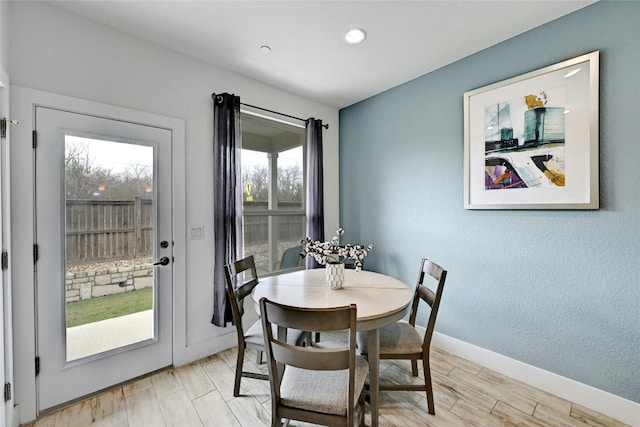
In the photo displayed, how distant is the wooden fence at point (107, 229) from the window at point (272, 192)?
95 cm

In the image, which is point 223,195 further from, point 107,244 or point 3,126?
point 3,126

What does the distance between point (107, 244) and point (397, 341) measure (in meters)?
2.25

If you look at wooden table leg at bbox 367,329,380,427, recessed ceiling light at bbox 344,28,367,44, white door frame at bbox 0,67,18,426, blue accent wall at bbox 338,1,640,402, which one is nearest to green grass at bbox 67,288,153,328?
white door frame at bbox 0,67,18,426

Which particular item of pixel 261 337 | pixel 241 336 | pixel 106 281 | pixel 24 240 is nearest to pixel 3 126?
pixel 24 240

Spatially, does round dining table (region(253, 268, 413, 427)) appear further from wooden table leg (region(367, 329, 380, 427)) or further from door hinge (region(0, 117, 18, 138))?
door hinge (region(0, 117, 18, 138))

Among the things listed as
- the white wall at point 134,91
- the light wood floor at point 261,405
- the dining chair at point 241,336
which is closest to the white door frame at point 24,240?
the white wall at point 134,91

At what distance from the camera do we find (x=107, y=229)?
2.08 meters

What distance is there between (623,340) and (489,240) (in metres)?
1.00

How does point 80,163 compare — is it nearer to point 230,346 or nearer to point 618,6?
point 230,346

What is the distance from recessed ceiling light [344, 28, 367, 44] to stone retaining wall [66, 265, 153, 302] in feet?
8.17

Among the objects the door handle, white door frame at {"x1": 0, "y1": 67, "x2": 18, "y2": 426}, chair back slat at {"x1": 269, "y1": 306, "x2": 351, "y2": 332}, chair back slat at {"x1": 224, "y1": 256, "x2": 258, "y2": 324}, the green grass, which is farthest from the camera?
the door handle

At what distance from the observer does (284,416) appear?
4.33 feet

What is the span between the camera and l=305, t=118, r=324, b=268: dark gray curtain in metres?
3.40

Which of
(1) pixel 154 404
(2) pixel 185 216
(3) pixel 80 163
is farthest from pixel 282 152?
(1) pixel 154 404
